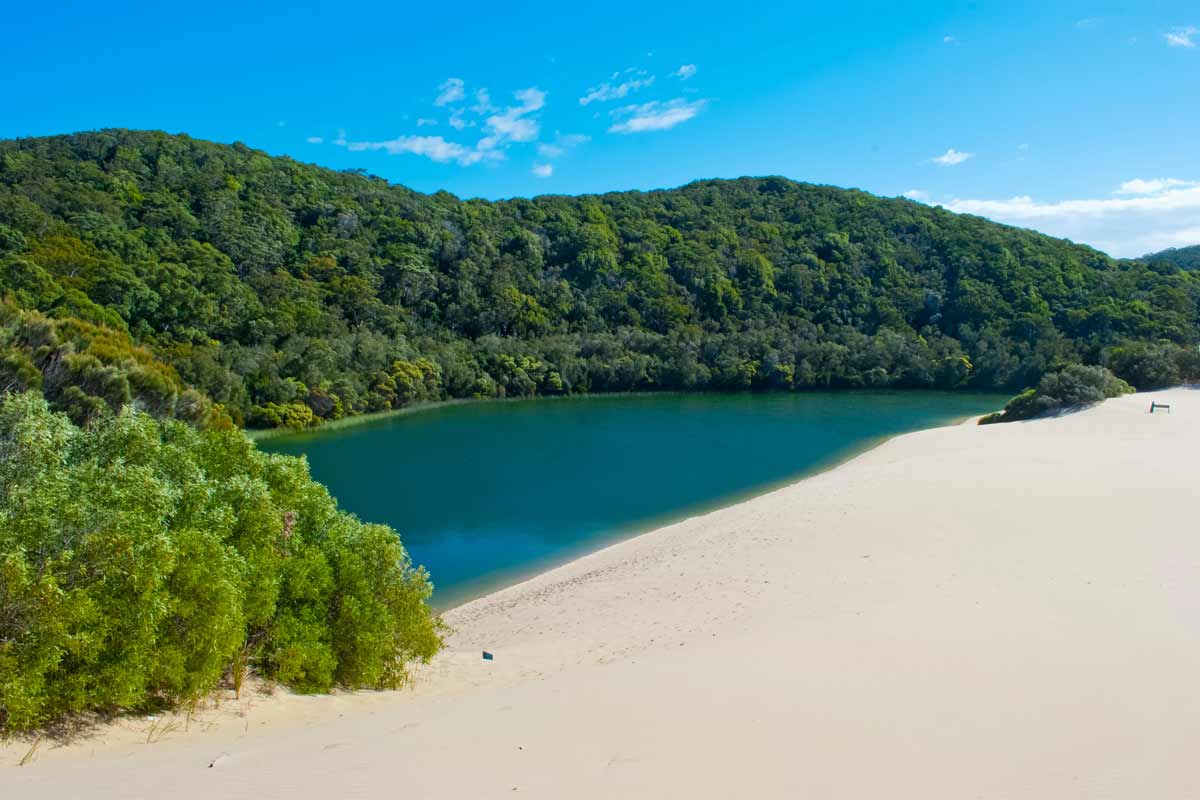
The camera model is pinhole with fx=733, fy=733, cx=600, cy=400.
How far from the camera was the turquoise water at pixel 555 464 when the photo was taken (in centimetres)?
2436

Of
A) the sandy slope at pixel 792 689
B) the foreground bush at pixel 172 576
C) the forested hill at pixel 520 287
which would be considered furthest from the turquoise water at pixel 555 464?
the forested hill at pixel 520 287

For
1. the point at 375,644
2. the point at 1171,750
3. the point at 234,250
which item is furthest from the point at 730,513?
the point at 234,250

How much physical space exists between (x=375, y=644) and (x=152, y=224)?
76.8m

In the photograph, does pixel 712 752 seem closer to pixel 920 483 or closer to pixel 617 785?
pixel 617 785

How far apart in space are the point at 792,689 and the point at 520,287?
86.1m

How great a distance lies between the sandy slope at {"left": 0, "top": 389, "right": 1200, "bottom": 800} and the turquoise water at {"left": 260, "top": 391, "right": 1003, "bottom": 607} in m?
4.82

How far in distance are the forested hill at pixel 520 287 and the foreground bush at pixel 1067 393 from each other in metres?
11.8

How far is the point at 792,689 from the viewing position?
928 centimetres

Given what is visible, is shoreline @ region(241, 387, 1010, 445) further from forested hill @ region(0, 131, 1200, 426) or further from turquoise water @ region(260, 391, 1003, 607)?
turquoise water @ region(260, 391, 1003, 607)

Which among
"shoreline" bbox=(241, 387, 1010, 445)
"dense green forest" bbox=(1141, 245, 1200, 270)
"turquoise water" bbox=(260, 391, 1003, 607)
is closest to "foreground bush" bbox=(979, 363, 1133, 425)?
"turquoise water" bbox=(260, 391, 1003, 607)

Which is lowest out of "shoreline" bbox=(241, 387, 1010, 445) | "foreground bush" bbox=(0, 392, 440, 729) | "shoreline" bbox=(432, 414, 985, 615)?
"shoreline" bbox=(432, 414, 985, 615)

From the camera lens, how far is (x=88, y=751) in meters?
7.20

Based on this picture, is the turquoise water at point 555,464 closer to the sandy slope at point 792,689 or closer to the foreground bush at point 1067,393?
the sandy slope at point 792,689

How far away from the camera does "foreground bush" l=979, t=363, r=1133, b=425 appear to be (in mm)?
43594
